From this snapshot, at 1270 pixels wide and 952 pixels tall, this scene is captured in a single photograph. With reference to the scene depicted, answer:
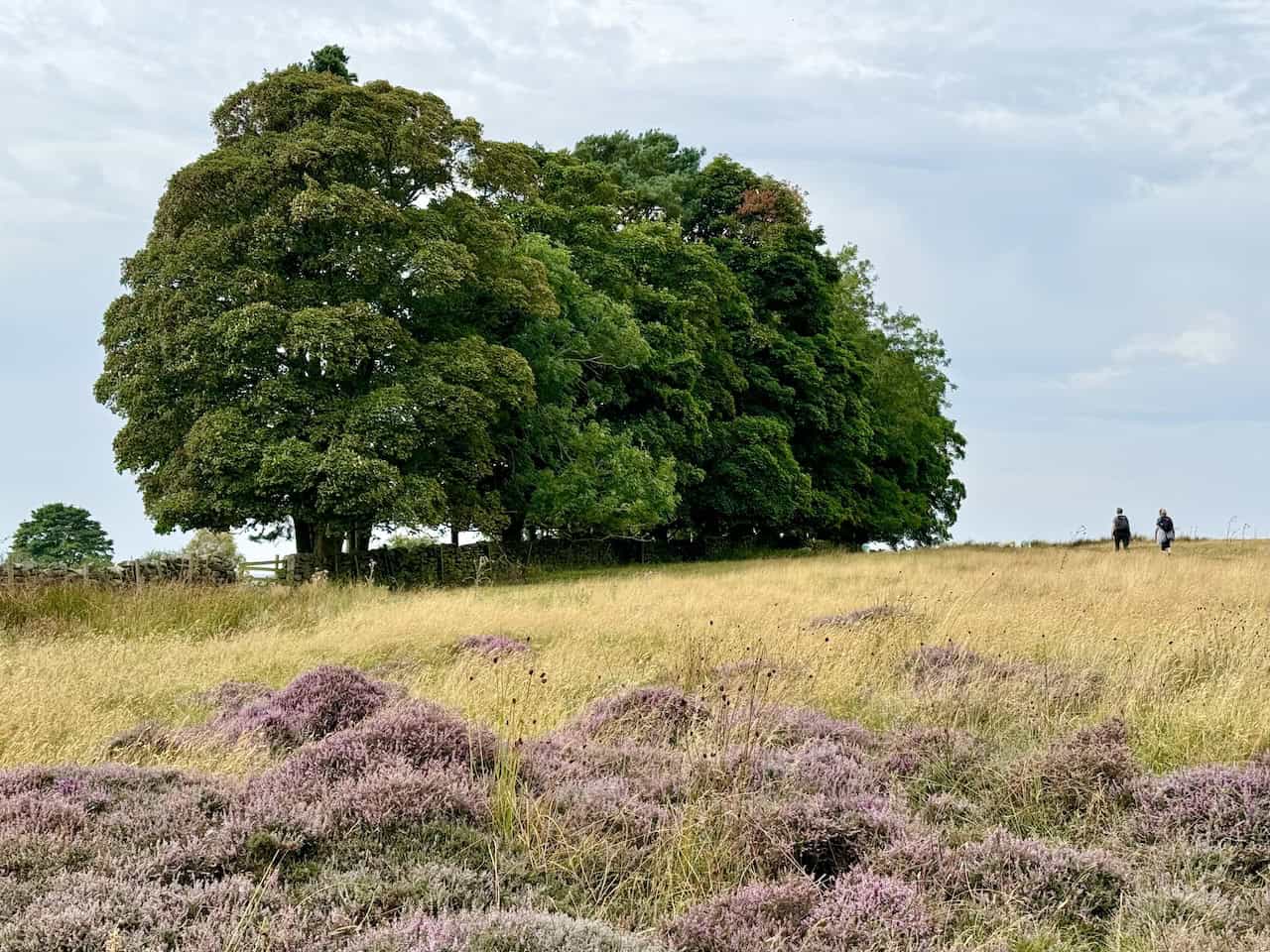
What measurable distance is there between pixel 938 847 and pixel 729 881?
3.73 feet

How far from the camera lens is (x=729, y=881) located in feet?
16.1

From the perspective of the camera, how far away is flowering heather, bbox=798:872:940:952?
4199 mm

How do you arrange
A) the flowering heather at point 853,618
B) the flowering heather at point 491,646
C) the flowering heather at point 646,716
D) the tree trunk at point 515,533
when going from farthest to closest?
the tree trunk at point 515,533 < the flowering heather at point 853,618 < the flowering heather at point 491,646 < the flowering heather at point 646,716

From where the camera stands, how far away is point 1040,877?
486 cm

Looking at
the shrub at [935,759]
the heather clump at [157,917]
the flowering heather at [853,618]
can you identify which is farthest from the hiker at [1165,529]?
the heather clump at [157,917]

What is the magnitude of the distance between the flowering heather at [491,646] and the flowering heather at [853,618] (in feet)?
13.0

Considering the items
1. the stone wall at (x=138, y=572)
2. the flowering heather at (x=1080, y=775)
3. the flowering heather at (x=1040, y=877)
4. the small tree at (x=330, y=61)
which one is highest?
the small tree at (x=330, y=61)

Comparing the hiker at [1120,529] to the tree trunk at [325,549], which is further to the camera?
the hiker at [1120,529]

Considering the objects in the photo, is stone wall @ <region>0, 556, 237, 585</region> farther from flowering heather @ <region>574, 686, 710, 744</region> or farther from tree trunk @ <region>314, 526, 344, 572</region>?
flowering heather @ <region>574, 686, 710, 744</region>

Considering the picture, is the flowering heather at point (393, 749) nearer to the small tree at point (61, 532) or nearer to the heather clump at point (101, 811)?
the heather clump at point (101, 811)

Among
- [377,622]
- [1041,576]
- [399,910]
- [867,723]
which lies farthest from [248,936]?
[1041,576]

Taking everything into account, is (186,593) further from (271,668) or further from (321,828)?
(321,828)

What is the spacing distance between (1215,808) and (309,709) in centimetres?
623

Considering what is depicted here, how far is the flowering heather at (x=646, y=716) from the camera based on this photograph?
729cm
